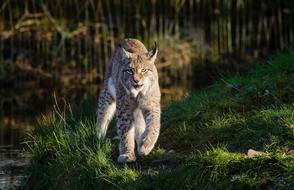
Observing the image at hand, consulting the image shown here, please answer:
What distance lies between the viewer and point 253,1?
2189cm

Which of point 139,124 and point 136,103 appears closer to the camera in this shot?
point 136,103

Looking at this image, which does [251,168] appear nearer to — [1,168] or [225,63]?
[1,168]

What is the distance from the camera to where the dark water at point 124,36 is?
18156 mm

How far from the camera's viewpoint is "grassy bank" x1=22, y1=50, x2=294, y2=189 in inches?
277

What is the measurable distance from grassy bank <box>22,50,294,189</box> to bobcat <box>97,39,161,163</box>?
0.14 metres

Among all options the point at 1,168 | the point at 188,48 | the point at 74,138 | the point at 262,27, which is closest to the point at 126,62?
the point at 74,138

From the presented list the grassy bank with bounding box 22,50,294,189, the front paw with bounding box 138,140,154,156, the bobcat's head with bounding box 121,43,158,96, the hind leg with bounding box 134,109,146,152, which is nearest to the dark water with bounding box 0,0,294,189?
the grassy bank with bounding box 22,50,294,189

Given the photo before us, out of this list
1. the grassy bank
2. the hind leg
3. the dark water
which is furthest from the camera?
the dark water

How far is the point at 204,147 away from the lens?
8.23m

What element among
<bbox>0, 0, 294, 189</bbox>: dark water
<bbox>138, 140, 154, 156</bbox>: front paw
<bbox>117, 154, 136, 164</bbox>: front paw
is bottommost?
<bbox>0, 0, 294, 189</bbox>: dark water

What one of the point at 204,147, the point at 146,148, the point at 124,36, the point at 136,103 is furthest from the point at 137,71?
the point at 124,36

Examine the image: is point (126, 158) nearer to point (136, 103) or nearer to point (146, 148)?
point (146, 148)

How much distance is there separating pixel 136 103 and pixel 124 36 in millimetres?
11692

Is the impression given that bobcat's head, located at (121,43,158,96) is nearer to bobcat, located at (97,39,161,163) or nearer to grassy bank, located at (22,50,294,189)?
bobcat, located at (97,39,161,163)
